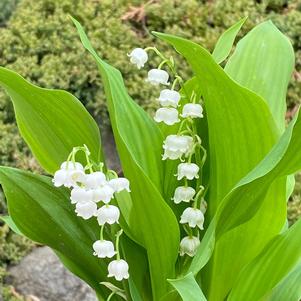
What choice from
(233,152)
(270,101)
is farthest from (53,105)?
(270,101)

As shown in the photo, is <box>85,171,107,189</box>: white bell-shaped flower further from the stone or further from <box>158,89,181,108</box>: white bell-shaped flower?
the stone

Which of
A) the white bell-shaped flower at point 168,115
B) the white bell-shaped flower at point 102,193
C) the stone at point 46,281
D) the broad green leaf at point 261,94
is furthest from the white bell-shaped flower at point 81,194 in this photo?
the stone at point 46,281

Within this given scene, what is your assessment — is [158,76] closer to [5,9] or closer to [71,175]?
[71,175]

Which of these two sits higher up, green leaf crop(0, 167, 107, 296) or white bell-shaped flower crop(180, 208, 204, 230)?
white bell-shaped flower crop(180, 208, 204, 230)

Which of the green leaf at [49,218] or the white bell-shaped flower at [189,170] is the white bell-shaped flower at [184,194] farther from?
the green leaf at [49,218]

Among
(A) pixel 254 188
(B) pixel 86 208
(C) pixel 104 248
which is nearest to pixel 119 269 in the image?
(C) pixel 104 248

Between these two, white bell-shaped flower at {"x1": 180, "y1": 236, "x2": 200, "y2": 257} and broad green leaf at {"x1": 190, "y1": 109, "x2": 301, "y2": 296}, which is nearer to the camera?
broad green leaf at {"x1": 190, "y1": 109, "x2": 301, "y2": 296}

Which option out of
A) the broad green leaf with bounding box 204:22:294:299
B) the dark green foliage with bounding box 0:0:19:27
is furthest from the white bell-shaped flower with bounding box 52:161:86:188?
the dark green foliage with bounding box 0:0:19:27
